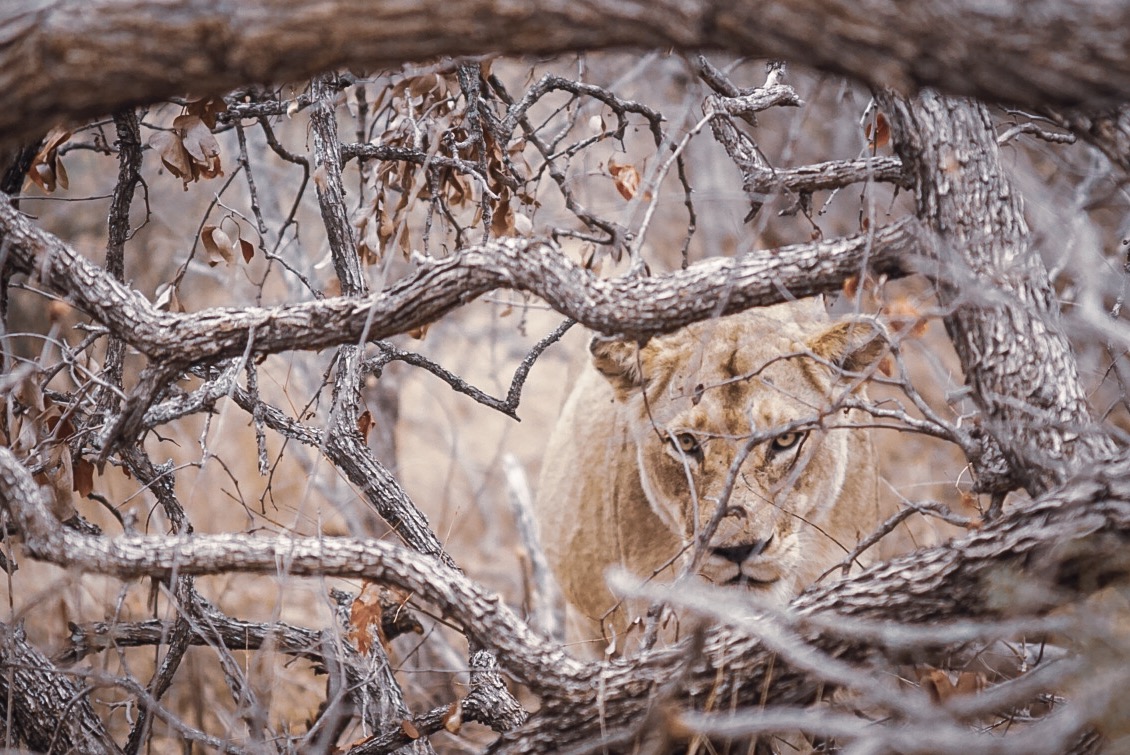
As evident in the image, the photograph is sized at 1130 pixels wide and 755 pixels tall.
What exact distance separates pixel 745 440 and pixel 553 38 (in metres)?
2.07

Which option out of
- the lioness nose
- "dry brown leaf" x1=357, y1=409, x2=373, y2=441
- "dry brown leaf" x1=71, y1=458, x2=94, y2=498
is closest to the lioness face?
the lioness nose

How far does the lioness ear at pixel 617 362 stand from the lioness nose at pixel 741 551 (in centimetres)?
68

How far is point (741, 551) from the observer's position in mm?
3543

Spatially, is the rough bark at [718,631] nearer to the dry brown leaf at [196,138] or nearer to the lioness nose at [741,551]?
the dry brown leaf at [196,138]

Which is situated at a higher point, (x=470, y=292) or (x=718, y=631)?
(x=470, y=292)

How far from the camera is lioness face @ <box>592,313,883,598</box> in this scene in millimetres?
3564

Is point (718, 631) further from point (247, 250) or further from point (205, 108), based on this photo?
point (205, 108)

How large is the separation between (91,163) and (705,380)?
6344 mm

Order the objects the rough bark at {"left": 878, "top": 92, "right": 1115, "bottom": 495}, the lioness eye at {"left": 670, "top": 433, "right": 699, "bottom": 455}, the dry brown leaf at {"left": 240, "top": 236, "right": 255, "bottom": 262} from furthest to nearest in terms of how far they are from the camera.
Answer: the lioness eye at {"left": 670, "top": 433, "right": 699, "bottom": 455}
the dry brown leaf at {"left": 240, "top": 236, "right": 255, "bottom": 262}
the rough bark at {"left": 878, "top": 92, "right": 1115, "bottom": 495}

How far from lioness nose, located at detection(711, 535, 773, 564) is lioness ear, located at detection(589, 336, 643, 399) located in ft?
2.25

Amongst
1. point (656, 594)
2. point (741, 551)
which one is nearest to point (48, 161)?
point (656, 594)

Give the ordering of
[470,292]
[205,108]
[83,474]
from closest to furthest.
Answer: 1. [470,292]
2. [83,474]
3. [205,108]

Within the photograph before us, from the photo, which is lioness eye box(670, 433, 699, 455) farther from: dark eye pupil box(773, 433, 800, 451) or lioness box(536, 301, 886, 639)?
dark eye pupil box(773, 433, 800, 451)

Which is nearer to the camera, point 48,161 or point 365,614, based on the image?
point 365,614
